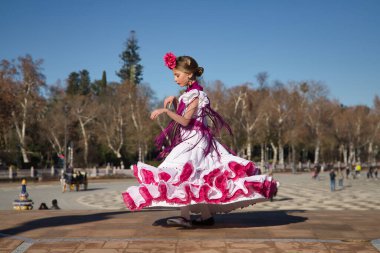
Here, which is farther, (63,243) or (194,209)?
(194,209)

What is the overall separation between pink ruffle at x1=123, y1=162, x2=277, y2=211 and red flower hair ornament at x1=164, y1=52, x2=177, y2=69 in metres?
1.55

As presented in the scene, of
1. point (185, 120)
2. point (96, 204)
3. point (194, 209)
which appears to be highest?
point (185, 120)

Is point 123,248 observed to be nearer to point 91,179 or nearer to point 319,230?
point 319,230

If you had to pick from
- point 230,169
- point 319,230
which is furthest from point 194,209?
point 319,230

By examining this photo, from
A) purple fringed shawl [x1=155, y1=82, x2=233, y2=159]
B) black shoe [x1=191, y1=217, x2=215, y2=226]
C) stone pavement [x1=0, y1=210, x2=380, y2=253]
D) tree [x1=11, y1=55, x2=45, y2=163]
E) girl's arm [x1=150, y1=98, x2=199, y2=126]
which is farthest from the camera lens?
tree [x1=11, y1=55, x2=45, y2=163]

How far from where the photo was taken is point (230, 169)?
605cm

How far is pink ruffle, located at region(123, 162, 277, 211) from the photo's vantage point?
5.77 meters

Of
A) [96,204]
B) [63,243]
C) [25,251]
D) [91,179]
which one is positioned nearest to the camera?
[25,251]

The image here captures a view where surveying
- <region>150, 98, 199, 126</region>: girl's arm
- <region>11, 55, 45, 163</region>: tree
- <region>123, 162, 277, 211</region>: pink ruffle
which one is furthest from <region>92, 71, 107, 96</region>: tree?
<region>123, 162, 277, 211</region>: pink ruffle

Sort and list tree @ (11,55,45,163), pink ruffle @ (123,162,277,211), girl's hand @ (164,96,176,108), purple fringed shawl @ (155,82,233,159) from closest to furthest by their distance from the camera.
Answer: pink ruffle @ (123,162,277,211) → purple fringed shawl @ (155,82,233,159) → girl's hand @ (164,96,176,108) → tree @ (11,55,45,163)

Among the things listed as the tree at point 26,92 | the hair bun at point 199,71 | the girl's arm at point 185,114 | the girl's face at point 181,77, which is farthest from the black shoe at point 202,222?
the tree at point 26,92

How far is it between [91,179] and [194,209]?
4233 cm

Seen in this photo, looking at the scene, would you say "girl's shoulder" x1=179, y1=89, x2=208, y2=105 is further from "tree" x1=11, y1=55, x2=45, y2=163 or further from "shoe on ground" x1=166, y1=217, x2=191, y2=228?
"tree" x1=11, y1=55, x2=45, y2=163

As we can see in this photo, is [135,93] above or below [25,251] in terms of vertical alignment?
above
